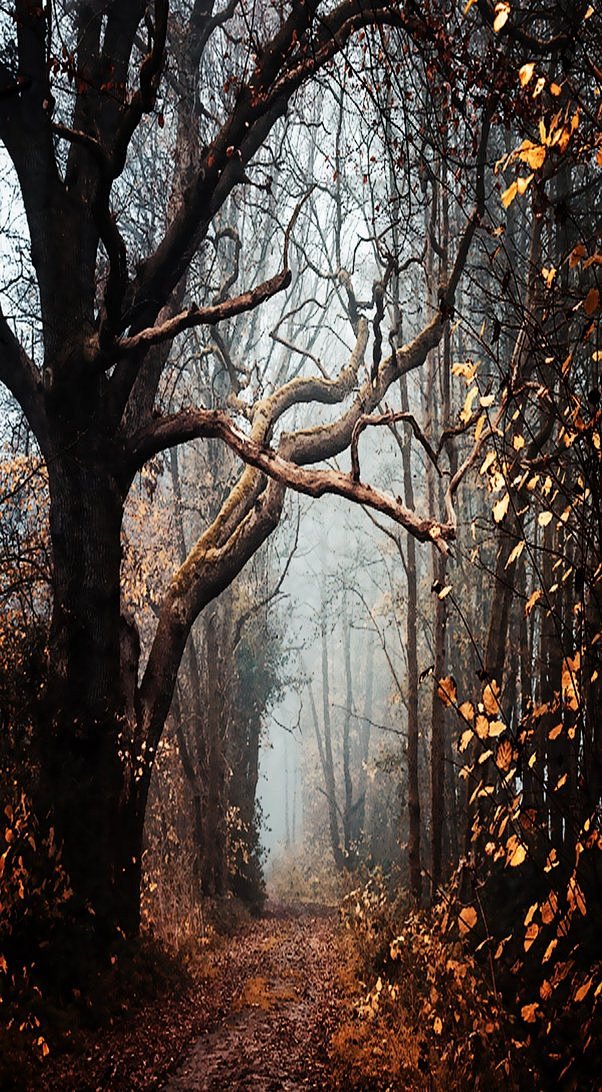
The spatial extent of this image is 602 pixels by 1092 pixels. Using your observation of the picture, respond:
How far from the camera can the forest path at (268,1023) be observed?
230 inches

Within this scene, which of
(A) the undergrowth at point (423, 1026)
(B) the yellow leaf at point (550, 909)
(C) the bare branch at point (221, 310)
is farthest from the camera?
(C) the bare branch at point (221, 310)

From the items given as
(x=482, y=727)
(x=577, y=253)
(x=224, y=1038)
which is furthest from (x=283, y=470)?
(x=577, y=253)

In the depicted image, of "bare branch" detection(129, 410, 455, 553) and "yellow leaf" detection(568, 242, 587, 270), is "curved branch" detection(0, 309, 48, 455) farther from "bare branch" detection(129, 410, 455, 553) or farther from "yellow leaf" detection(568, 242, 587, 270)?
"yellow leaf" detection(568, 242, 587, 270)

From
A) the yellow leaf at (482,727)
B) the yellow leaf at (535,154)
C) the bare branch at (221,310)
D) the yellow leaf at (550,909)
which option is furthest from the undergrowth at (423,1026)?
the bare branch at (221,310)

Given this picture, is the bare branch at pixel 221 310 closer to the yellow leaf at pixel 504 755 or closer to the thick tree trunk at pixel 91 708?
the thick tree trunk at pixel 91 708

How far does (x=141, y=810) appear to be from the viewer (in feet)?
A: 27.9

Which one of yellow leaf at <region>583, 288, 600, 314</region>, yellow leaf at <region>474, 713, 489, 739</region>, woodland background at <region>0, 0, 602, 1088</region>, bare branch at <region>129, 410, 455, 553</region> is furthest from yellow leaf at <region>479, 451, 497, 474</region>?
bare branch at <region>129, 410, 455, 553</region>

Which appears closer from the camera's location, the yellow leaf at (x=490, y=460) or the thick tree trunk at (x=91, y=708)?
the yellow leaf at (x=490, y=460)

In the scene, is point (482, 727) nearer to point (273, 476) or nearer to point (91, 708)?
point (273, 476)

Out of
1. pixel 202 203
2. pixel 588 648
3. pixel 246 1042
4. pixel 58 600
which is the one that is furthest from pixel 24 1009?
pixel 202 203

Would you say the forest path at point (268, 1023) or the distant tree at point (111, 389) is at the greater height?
the distant tree at point (111, 389)

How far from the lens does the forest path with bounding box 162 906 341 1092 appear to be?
585 cm

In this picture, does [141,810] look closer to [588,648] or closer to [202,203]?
[202,203]

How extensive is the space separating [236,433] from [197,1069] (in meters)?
5.44
